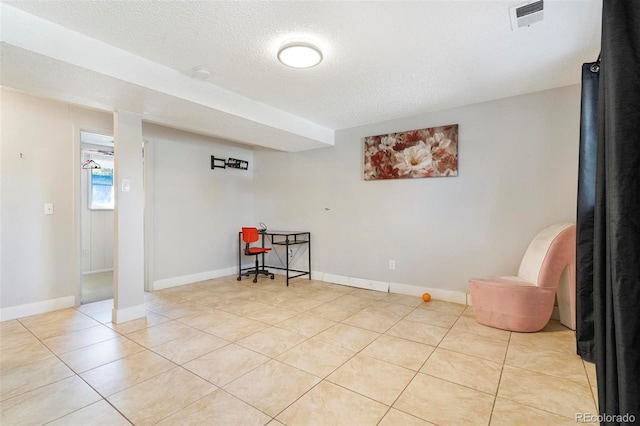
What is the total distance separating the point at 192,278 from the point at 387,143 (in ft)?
11.7

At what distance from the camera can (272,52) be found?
226 cm

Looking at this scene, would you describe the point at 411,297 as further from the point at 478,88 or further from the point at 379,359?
the point at 478,88

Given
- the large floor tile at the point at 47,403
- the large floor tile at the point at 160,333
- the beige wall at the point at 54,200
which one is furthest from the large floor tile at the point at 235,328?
the beige wall at the point at 54,200

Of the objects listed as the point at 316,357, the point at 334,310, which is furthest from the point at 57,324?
the point at 334,310

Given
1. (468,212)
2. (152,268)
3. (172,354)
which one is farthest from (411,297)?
(152,268)

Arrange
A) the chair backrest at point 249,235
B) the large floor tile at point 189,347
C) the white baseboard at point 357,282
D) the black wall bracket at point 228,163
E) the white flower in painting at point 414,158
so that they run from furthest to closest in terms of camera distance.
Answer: the black wall bracket at point 228,163
the chair backrest at point 249,235
the white baseboard at point 357,282
the white flower in painting at point 414,158
the large floor tile at point 189,347

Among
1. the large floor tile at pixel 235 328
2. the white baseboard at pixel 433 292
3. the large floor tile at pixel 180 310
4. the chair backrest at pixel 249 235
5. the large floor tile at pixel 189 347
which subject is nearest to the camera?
the large floor tile at pixel 189 347

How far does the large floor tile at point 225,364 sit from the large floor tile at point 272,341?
0.07 metres

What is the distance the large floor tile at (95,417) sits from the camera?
1542 mm

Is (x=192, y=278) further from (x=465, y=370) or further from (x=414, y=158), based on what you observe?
(x=465, y=370)

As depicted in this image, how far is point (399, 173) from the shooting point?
392cm

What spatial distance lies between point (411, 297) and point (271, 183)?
10.1 ft

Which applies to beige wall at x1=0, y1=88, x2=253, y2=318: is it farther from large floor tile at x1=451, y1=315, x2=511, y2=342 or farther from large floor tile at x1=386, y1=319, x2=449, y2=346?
large floor tile at x1=451, y1=315, x2=511, y2=342

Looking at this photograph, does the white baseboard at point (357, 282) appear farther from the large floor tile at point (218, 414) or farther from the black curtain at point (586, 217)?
the large floor tile at point (218, 414)
